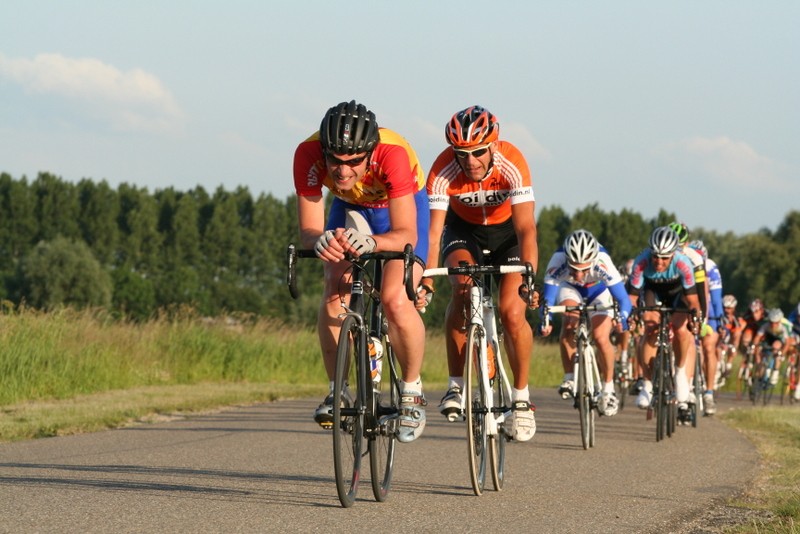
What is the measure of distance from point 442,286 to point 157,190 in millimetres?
17594

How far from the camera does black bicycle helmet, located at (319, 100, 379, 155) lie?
6.89 meters

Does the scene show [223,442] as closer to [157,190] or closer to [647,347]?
[647,347]

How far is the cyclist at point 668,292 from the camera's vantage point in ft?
46.9

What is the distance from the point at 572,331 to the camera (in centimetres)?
1266

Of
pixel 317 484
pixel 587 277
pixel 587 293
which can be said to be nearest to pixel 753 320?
pixel 587 293

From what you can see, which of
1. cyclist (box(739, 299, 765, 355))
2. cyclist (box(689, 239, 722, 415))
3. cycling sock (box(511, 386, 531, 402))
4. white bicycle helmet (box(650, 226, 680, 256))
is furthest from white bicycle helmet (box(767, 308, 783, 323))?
cycling sock (box(511, 386, 531, 402))

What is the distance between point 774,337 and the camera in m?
25.1

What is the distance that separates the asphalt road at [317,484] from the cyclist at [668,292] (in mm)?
1616

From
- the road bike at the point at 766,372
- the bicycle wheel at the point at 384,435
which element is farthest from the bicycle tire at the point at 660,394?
the road bike at the point at 766,372

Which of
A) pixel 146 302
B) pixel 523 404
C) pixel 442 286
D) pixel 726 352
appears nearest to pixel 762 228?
pixel 442 286

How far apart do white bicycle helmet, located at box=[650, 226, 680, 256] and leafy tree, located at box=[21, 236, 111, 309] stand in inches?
2007

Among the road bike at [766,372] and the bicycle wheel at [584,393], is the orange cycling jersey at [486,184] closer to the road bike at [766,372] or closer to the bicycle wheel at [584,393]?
the bicycle wheel at [584,393]

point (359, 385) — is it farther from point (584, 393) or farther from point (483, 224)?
point (584, 393)

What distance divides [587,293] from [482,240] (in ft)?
11.9
